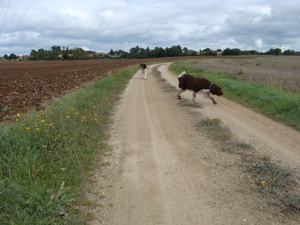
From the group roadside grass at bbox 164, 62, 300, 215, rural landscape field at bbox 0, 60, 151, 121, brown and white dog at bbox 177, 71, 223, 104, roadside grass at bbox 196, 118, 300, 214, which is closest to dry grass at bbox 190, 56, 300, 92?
roadside grass at bbox 164, 62, 300, 215

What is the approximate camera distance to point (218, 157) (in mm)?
5445

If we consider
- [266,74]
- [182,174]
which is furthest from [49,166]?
[266,74]

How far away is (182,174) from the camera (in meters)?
4.73

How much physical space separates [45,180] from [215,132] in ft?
14.4

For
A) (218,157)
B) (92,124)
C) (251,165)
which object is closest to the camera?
(251,165)

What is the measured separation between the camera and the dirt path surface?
3531 mm

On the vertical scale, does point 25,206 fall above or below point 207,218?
above

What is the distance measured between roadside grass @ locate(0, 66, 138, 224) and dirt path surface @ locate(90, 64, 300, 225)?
0.34 metres

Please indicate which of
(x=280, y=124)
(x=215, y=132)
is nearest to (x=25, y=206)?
(x=215, y=132)

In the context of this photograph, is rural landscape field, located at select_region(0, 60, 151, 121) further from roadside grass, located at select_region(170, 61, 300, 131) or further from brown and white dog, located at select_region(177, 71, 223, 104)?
roadside grass, located at select_region(170, 61, 300, 131)

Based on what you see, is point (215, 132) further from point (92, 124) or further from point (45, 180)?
point (45, 180)

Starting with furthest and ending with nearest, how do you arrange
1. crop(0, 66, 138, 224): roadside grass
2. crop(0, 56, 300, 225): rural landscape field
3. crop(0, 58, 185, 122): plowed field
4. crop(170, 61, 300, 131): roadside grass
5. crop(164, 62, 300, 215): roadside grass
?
crop(0, 58, 185, 122): plowed field < crop(170, 61, 300, 131): roadside grass < crop(164, 62, 300, 215): roadside grass < crop(0, 56, 300, 225): rural landscape field < crop(0, 66, 138, 224): roadside grass

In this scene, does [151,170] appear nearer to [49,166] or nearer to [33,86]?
[49,166]

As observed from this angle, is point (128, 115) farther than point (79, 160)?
A: Yes
